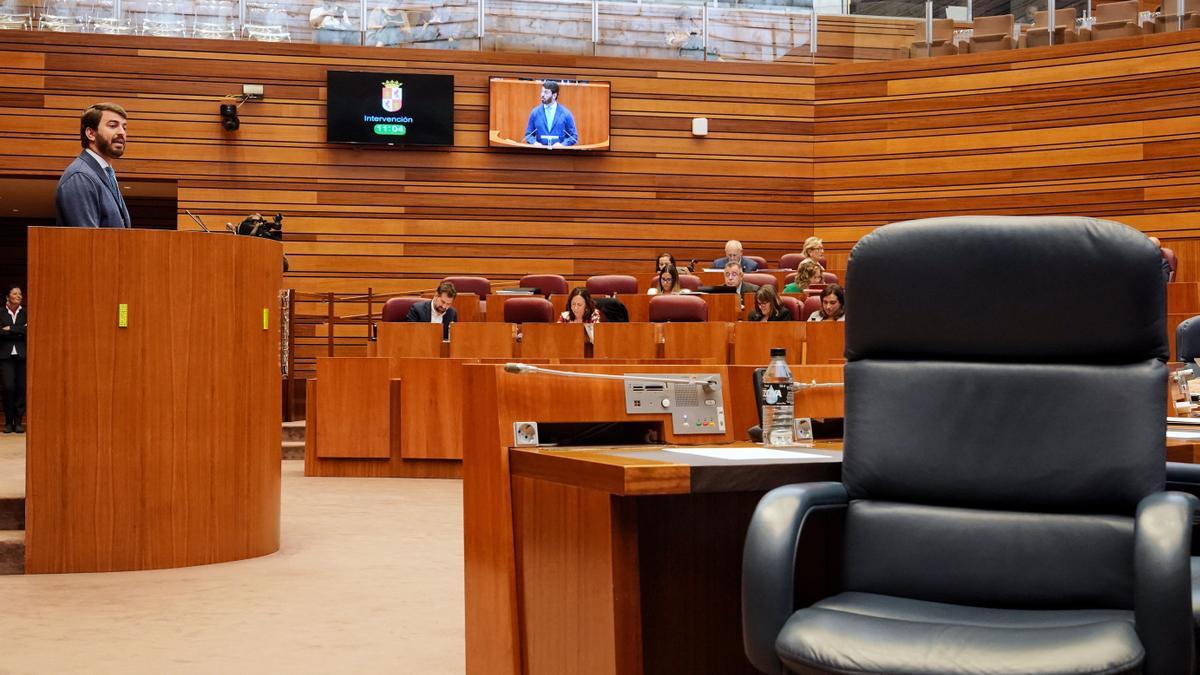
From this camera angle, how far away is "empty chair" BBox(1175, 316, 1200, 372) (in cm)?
286

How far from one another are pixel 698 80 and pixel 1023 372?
9297mm

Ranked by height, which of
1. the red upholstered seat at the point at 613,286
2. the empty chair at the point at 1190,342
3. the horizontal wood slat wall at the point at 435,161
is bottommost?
the empty chair at the point at 1190,342

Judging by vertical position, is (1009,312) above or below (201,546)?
above

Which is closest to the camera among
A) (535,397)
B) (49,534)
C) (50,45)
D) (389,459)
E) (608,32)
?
(535,397)

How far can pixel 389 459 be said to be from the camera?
21.2 ft

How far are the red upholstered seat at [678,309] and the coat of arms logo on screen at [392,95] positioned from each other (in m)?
3.94

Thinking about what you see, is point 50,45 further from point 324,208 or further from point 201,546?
point 201,546

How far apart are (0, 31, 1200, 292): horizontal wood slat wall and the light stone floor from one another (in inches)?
231

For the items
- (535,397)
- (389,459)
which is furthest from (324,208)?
(535,397)

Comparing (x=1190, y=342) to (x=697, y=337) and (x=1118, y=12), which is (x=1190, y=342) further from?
(x=1118, y=12)

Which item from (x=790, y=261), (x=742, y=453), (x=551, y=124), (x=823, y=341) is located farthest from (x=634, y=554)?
(x=551, y=124)

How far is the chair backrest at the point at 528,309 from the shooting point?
7246 millimetres

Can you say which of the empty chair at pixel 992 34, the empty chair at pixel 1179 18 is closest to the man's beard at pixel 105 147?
the empty chair at pixel 992 34

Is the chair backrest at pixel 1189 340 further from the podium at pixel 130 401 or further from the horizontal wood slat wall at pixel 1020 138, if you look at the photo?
the horizontal wood slat wall at pixel 1020 138
